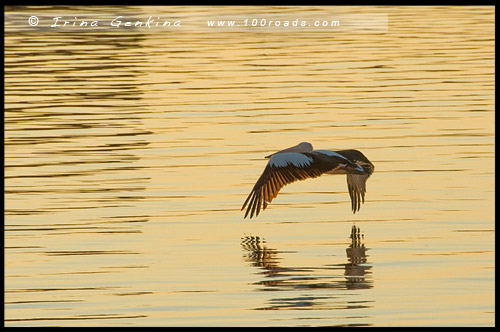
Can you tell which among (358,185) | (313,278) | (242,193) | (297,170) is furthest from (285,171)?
(313,278)

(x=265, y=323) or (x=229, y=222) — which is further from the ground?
(x=229, y=222)

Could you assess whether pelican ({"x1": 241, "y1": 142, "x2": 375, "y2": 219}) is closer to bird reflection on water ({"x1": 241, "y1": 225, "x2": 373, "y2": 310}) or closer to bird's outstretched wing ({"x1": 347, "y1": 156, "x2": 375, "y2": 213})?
bird's outstretched wing ({"x1": 347, "y1": 156, "x2": 375, "y2": 213})

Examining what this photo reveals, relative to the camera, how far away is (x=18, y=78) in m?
22.4

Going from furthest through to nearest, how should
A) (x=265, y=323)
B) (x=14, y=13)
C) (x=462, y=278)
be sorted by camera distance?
1. (x=14, y=13)
2. (x=462, y=278)
3. (x=265, y=323)

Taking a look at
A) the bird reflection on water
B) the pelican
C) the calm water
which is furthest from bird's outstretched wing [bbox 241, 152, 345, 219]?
the bird reflection on water

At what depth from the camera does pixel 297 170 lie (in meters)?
11.7

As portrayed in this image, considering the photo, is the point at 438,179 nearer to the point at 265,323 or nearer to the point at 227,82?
the point at 265,323

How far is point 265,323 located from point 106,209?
3.91 metres

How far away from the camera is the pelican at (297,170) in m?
11.5

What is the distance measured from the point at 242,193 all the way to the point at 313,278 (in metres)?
3.16

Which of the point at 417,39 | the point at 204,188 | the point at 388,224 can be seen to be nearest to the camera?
the point at 388,224

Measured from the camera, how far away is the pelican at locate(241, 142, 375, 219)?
11539 millimetres

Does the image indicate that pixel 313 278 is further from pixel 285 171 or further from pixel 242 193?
pixel 242 193
